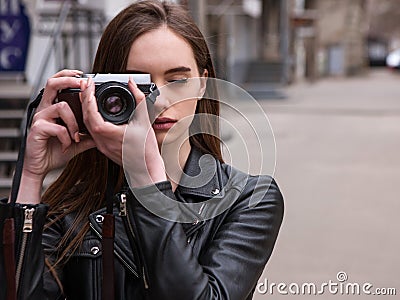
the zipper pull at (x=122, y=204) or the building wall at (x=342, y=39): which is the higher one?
the zipper pull at (x=122, y=204)

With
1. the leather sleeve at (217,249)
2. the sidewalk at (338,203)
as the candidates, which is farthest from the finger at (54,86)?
the sidewalk at (338,203)

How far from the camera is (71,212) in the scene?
1.52 meters

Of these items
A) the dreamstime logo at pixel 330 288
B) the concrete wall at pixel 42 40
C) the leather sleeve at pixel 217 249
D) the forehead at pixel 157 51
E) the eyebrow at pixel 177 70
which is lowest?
the dreamstime logo at pixel 330 288

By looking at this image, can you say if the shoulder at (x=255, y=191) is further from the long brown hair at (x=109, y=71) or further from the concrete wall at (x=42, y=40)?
the concrete wall at (x=42, y=40)

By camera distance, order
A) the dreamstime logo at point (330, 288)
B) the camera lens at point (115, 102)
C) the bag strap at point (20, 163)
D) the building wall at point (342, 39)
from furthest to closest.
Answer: the building wall at point (342, 39)
the dreamstime logo at point (330, 288)
the bag strap at point (20, 163)
the camera lens at point (115, 102)

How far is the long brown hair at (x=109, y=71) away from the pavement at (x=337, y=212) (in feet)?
0.59

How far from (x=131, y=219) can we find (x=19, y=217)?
215 millimetres

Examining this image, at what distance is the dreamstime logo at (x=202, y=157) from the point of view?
4.41 feet

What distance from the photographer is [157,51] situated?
1.46m

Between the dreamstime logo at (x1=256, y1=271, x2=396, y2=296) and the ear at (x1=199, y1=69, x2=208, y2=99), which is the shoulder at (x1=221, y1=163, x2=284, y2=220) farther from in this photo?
the dreamstime logo at (x1=256, y1=271, x2=396, y2=296)

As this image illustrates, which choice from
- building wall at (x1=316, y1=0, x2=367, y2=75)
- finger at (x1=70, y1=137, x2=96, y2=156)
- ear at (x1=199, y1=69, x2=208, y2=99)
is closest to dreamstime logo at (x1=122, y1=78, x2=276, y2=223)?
ear at (x1=199, y1=69, x2=208, y2=99)

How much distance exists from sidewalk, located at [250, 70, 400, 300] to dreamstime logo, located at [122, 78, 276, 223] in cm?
270

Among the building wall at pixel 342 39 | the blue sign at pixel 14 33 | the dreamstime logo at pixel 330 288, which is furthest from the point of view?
the building wall at pixel 342 39

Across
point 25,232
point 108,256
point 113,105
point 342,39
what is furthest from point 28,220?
point 342,39
